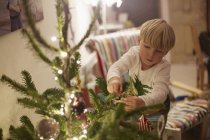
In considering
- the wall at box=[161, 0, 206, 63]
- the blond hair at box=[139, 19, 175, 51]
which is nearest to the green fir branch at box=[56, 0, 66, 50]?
the blond hair at box=[139, 19, 175, 51]

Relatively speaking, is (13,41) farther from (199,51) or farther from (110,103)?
(199,51)

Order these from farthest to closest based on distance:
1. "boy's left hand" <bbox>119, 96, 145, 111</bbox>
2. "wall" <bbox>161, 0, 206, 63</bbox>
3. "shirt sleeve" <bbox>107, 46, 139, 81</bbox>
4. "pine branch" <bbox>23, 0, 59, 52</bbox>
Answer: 1. "wall" <bbox>161, 0, 206, 63</bbox>
2. "shirt sleeve" <bbox>107, 46, 139, 81</bbox>
3. "boy's left hand" <bbox>119, 96, 145, 111</bbox>
4. "pine branch" <bbox>23, 0, 59, 52</bbox>

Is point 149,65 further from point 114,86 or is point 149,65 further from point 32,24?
point 32,24

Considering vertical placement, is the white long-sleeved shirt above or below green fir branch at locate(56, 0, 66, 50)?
below

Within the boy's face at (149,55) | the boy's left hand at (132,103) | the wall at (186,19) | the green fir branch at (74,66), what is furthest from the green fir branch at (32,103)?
the wall at (186,19)

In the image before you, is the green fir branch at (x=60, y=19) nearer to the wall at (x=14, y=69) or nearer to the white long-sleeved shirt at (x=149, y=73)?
the white long-sleeved shirt at (x=149, y=73)

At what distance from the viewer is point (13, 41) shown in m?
1.39

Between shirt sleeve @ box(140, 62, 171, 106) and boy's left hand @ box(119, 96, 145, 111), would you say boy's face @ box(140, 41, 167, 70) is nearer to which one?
shirt sleeve @ box(140, 62, 171, 106)

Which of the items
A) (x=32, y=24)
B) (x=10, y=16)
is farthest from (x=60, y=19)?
(x=10, y=16)

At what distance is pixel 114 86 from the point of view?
100 cm

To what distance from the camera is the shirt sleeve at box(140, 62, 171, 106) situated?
1.00 metres

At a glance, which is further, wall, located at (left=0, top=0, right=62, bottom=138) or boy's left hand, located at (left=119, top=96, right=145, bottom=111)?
wall, located at (left=0, top=0, right=62, bottom=138)

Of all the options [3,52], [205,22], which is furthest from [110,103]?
[205,22]

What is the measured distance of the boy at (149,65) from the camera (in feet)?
3.22
